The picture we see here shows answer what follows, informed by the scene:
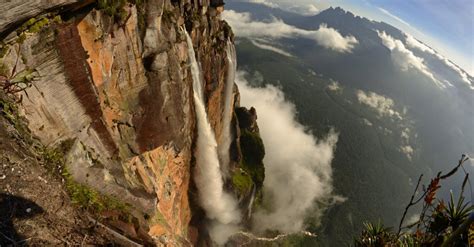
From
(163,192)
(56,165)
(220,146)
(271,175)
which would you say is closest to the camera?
(56,165)

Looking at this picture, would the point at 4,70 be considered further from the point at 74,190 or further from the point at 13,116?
the point at 74,190

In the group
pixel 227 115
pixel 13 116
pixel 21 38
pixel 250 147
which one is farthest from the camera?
pixel 250 147

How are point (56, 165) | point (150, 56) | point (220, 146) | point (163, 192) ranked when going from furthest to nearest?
point (220, 146), point (163, 192), point (150, 56), point (56, 165)

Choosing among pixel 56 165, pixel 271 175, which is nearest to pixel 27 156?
pixel 56 165

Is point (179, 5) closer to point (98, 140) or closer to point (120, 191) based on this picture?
point (98, 140)

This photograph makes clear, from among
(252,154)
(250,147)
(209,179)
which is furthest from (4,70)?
(252,154)

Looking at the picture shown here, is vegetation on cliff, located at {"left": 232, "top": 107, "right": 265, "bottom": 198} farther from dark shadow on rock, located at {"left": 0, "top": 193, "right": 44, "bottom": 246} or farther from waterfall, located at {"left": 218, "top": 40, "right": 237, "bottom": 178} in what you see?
dark shadow on rock, located at {"left": 0, "top": 193, "right": 44, "bottom": 246}

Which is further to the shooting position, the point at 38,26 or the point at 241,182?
the point at 241,182
